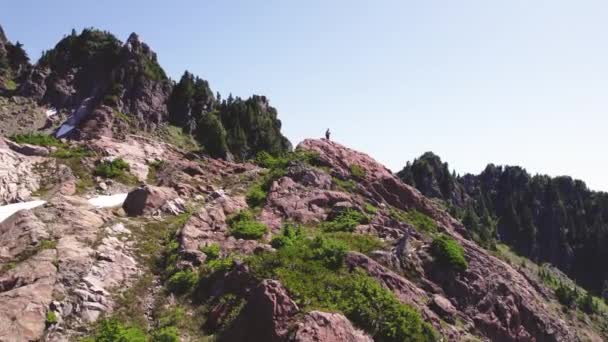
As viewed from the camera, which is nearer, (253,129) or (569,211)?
(253,129)

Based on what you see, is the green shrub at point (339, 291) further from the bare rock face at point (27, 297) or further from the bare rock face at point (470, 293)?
the bare rock face at point (27, 297)

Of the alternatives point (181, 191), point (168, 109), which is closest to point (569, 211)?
point (168, 109)

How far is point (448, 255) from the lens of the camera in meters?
30.7

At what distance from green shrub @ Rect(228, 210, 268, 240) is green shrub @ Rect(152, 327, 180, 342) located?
31.8 ft

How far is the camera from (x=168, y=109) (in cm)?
8650

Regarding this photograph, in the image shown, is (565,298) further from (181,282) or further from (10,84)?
(10,84)

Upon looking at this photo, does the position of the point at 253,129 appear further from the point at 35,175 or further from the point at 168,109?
the point at 35,175

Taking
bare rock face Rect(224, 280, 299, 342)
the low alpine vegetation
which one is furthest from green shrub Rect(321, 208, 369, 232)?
the low alpine vegetation

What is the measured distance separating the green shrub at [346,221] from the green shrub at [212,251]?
8.11 metres

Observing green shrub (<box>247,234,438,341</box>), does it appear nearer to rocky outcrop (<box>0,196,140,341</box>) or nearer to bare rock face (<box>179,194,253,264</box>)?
bare rock face (<box>179,194,253,264</box>)

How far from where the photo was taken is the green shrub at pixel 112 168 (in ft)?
130

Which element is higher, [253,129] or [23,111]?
[253,129]

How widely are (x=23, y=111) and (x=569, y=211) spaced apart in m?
174

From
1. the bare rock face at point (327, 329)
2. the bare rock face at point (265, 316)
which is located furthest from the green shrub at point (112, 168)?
the bare rock face at point (327, 329)
